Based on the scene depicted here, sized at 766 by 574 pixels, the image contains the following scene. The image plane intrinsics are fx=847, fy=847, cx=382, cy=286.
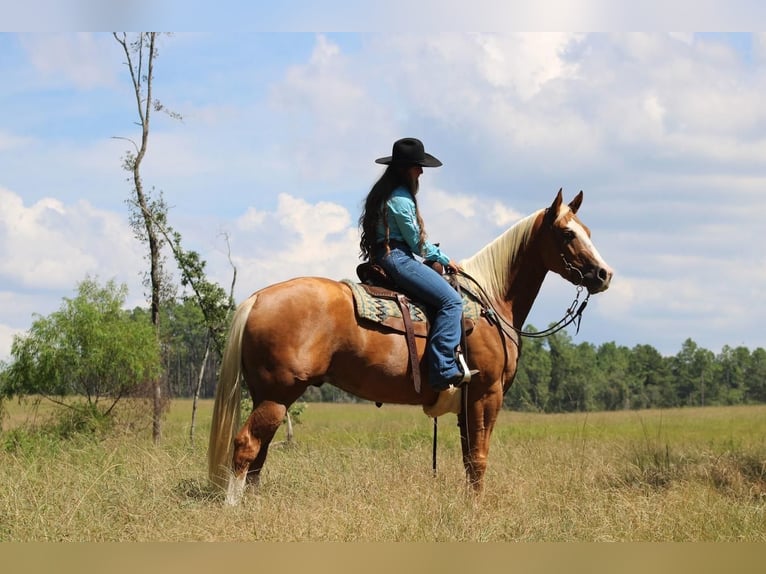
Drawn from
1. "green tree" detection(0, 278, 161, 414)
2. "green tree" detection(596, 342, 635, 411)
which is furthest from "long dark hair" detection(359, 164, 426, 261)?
"green tree" detection(596, 342, 635, 411)

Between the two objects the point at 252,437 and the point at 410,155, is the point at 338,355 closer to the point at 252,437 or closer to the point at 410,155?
the point at 252,437

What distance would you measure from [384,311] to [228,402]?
5.03 ft

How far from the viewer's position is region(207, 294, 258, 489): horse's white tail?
278 inches

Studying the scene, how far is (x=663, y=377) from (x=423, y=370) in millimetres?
80450

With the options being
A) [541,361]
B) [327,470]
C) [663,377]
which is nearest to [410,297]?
[327,470]

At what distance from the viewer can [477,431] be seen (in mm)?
7742

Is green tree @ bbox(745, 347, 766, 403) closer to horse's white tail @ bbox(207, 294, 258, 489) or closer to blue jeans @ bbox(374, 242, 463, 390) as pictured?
blue jeans @ bbox(374, 242, 463, 390)

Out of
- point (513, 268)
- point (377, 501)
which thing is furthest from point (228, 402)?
point (513, 268)

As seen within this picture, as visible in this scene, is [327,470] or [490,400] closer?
[490,400]

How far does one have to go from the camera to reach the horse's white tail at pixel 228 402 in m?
7.07

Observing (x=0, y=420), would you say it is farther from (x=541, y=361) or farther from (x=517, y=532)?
(x=541, y=361)

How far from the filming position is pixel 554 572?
4.34 metres

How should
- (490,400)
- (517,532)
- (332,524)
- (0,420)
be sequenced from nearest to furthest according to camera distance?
1. (332,524)
2. (517,532)
3. (490,400)
4. (0,420)

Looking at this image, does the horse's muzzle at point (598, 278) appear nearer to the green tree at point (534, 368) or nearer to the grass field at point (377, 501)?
the grass field at point (377, 501)
